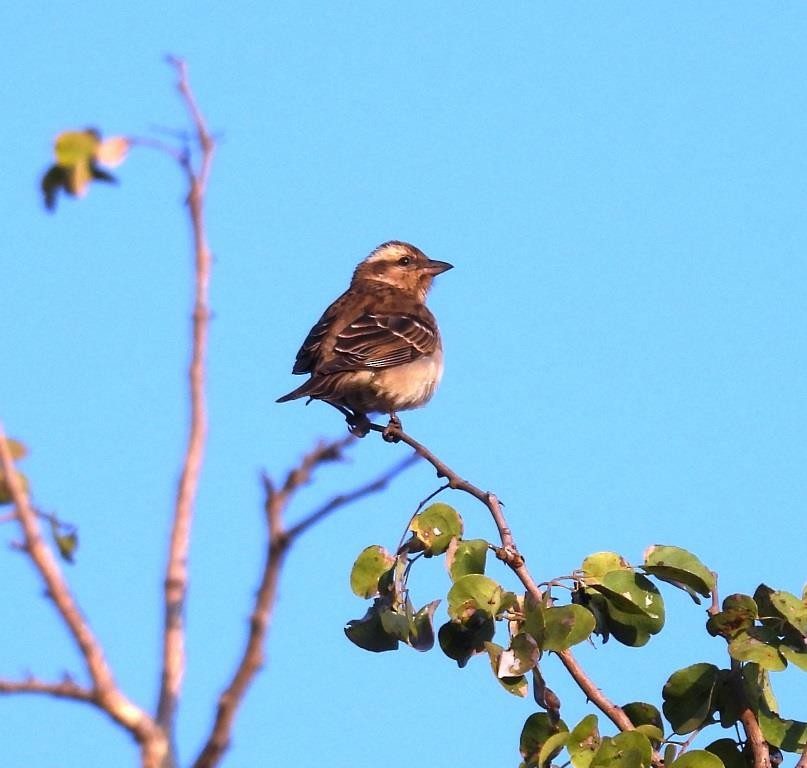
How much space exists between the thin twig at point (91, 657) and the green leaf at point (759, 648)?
2.48m

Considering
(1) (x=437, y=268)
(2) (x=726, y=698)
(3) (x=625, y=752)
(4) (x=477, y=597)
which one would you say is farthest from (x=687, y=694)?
(1) (x=437, y=268)

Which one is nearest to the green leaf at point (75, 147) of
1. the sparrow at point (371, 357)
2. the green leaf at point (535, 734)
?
the green leaf at point (535, 734)

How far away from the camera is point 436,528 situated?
4.41 m

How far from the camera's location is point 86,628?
1.72 meters

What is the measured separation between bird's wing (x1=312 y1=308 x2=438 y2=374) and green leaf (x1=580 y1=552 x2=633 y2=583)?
5042 millimetres

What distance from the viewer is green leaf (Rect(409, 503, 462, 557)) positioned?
4367mm

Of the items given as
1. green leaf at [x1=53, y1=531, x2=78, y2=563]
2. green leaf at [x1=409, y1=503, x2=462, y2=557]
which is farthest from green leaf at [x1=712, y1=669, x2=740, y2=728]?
green leaf at [x1=53, y1=531, x2=78, y2=563]

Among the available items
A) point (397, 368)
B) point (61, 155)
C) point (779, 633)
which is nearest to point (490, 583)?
point (779, 633)

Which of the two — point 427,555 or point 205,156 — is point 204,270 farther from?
point 427,555

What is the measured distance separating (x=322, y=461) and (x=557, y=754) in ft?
7.86

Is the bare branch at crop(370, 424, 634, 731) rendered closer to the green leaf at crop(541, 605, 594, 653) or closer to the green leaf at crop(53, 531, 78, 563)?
the green leaf at crop(541, 605, 594, 653)

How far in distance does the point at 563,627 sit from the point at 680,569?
0.54 m

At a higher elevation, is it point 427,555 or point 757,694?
point 427,555

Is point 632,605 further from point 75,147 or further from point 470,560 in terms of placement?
point 75,147
